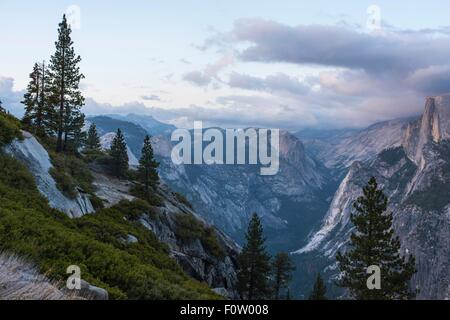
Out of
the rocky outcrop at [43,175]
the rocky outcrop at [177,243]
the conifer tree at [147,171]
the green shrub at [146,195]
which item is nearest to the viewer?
the rocky outcrop at [43,175]

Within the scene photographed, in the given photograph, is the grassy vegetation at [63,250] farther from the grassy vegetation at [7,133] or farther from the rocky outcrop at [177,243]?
the rocky outcrop at [177,243]

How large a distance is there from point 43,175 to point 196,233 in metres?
21.9

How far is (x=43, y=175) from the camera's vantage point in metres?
27.5

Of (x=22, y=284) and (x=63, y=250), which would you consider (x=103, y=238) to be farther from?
(x=22, y=284)

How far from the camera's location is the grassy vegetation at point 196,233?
4469 cm

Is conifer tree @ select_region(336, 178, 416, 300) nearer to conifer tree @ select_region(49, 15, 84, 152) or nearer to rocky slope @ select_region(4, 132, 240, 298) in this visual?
rocky slope @ select_region(4, 132, 240, 298)

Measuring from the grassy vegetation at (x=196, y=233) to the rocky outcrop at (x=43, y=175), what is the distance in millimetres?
15549

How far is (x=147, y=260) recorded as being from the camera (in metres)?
23.4

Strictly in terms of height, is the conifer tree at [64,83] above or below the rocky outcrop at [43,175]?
above

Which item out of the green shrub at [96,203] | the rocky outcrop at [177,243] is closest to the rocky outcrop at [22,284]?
the green shrub at [96,203]

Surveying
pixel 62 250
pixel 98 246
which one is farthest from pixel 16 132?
pixel 62 250
